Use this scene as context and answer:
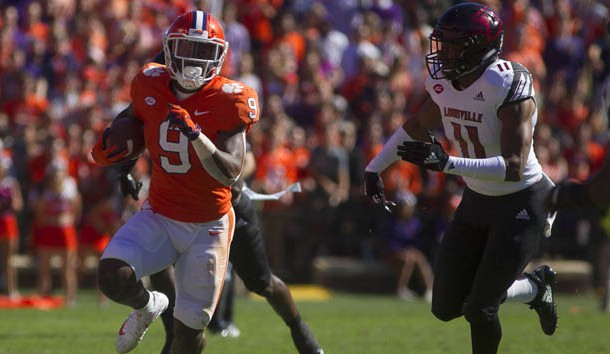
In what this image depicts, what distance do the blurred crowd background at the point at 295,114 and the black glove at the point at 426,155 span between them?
6.58 meters

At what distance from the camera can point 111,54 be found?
14234mm

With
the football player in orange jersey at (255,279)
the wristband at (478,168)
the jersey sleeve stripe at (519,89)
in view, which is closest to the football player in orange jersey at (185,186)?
the football player in orange jersey at (255,279)

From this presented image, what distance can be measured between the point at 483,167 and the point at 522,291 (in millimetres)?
1147

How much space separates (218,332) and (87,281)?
188 inches

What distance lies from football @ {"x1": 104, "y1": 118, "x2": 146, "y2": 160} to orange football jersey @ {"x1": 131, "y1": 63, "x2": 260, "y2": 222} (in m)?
0.07

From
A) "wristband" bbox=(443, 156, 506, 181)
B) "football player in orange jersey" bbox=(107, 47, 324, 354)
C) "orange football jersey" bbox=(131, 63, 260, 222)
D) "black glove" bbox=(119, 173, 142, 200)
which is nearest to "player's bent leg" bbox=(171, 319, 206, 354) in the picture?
"orange football jersey" bbox=(131, 63, 260, 222)

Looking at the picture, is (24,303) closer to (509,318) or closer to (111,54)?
(111,54)

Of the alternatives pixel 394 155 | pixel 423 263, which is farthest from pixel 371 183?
pixel 423 263

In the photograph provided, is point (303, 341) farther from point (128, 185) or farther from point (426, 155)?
point (426, 155)

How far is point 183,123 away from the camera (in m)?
5.55

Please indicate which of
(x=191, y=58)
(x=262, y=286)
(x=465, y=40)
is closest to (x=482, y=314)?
(x=465, y=40)

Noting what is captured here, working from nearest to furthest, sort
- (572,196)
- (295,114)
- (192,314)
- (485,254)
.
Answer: (572,196) → (192,314) → (485,254) → (295,114)

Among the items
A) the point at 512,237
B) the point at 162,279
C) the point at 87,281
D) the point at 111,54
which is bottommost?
the point at 87,281

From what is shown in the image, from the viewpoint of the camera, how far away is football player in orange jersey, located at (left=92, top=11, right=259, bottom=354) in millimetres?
5875
